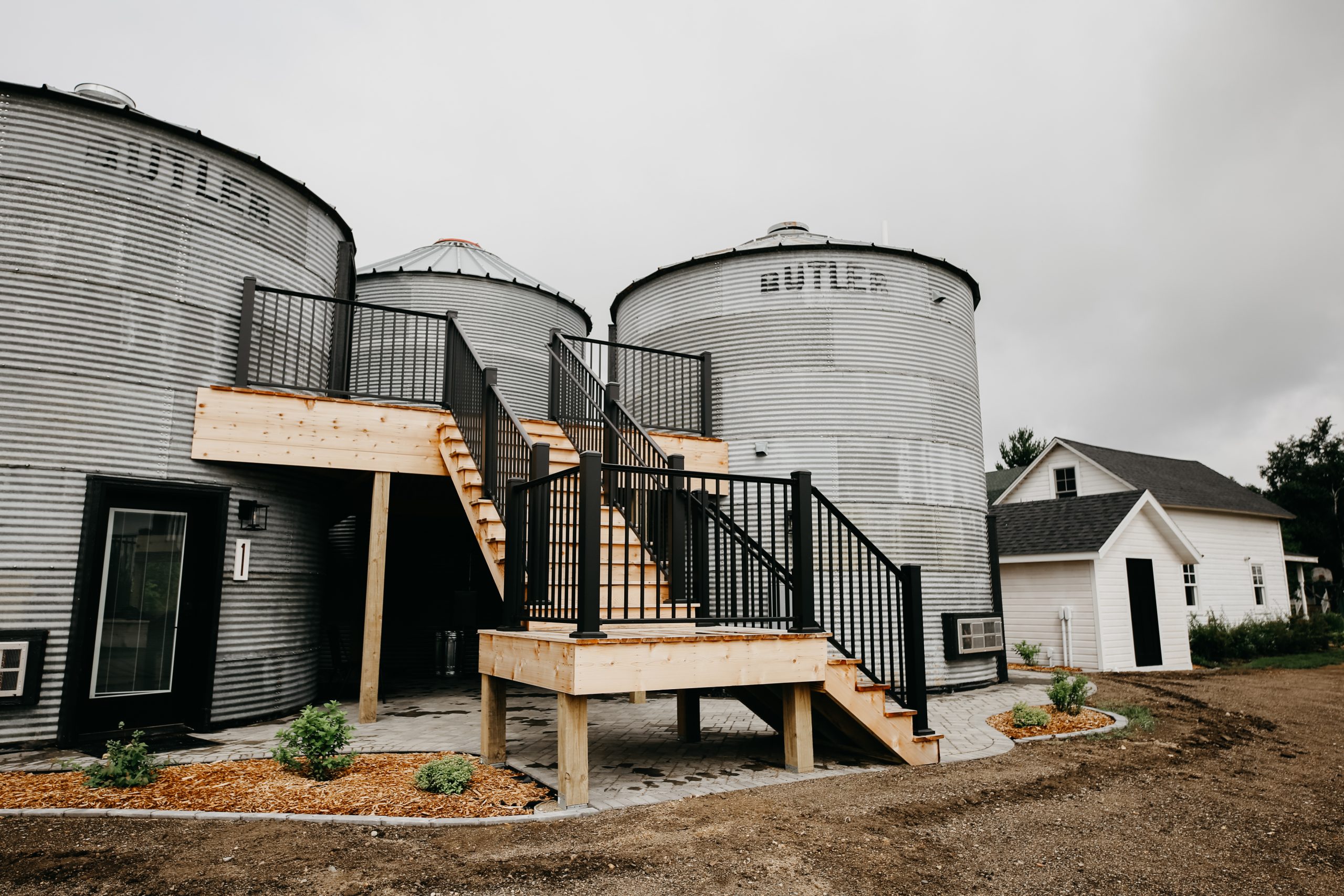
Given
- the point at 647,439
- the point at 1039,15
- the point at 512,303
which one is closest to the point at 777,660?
the point at 647,439

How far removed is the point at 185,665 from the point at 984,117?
54.0 feet

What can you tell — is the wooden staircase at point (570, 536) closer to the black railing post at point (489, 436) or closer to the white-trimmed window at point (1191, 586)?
the black railing post at point (489, 436)

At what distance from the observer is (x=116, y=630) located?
708 cm

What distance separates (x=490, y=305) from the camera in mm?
13180

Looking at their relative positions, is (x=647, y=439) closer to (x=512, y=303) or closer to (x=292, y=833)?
(x=292, y=833)

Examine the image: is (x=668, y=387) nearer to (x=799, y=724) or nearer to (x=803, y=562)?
(x=803, y=562)

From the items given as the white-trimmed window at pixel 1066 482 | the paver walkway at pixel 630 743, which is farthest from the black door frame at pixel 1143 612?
the paver walkway at pixel 630 743

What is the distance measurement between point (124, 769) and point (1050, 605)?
15.7m

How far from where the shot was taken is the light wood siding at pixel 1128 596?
15.2 m

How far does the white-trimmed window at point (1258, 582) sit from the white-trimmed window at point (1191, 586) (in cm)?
380

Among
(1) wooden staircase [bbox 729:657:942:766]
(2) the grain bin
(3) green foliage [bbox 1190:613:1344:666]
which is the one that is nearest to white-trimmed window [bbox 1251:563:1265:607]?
(3) green foliage [bbox 1190:613:1344:666]

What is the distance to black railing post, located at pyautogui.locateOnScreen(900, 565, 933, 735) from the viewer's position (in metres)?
6.25

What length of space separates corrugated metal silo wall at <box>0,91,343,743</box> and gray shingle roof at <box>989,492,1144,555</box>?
1329cm

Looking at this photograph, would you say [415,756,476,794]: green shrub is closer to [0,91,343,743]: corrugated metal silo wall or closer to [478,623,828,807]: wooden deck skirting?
[478,623,828,807]: wooden deck skirting
